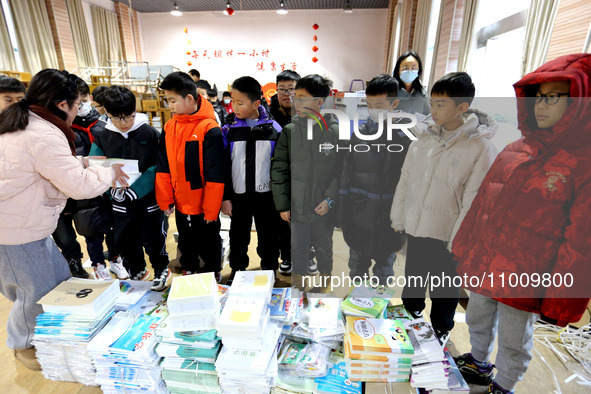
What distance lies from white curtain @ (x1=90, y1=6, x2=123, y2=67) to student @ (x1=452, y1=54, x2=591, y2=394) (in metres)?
10.8

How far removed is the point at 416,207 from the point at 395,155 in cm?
25

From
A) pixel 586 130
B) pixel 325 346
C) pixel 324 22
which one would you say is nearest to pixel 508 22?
pixel 586 130

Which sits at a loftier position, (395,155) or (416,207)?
(395,155)

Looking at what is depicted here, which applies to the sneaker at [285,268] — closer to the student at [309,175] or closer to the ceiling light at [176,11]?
the student at [309,175]

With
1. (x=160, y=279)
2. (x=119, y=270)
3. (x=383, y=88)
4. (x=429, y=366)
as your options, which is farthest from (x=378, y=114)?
(x=119, y=270)

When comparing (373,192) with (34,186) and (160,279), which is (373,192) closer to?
(34,186)

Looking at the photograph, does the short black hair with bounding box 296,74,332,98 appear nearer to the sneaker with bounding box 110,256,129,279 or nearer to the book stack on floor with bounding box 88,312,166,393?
the book stack on floor with bounding box 88,312,166,393

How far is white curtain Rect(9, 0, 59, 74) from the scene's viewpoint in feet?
22.1

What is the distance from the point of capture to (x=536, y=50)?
8.16 ft

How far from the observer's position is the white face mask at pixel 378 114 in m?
1.21

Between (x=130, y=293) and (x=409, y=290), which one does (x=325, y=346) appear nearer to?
(x=409, y=290)

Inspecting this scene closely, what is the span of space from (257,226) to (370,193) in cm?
93

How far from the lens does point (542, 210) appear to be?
1021mm

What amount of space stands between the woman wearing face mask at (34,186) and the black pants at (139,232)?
0.44 meters
